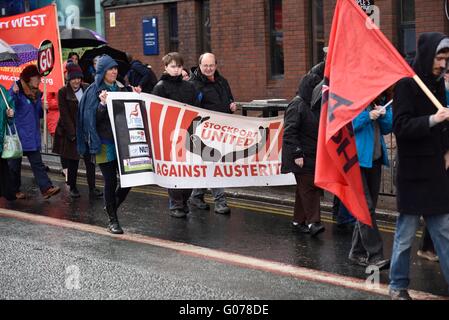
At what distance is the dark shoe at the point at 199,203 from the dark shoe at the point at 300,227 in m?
1.66

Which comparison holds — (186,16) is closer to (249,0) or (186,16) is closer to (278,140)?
(249,0)

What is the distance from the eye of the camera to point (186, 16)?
19953mm

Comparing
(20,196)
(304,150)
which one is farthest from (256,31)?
(304,150)

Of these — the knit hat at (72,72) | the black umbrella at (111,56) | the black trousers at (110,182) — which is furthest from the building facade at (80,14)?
the black trousers at (110,182)

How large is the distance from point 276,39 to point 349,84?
11846 mm

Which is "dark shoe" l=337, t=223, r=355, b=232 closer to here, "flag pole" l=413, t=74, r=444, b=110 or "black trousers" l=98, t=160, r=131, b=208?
"black trousers" l=98, t=160, r=131, b=208

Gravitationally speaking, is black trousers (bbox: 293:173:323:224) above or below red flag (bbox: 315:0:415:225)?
below

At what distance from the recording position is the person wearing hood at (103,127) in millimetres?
9359

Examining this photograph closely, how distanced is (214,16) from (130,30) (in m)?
2.91

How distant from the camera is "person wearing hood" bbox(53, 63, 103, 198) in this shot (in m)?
12.2

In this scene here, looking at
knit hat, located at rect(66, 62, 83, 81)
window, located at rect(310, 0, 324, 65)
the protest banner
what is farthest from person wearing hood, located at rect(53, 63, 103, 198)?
window, located at rect(310, 0, 324, 65)

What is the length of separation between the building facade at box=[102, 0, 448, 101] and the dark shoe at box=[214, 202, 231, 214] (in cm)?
575

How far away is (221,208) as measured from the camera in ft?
34.8
